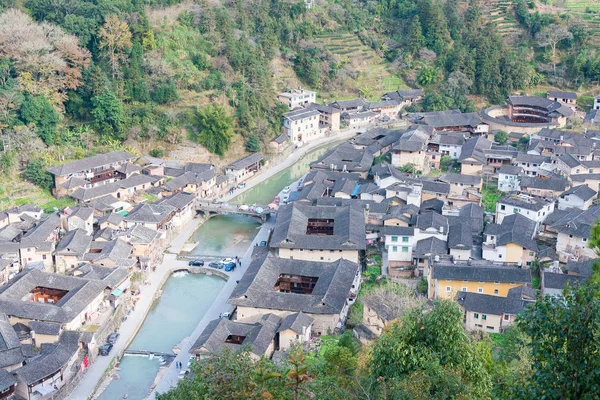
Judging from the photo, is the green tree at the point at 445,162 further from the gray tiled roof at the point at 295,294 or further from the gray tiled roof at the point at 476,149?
the gray tiled roof at the point at 295,294

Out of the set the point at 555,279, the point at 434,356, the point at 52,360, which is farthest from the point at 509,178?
the point at 52,360

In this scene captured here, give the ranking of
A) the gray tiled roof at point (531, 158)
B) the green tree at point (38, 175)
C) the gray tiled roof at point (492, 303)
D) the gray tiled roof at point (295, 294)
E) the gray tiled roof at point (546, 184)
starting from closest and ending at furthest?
the gray tiled roof at point (492, 303)
the gray tiled roof at point (295, 294)
the gray tiled roof at point (546, 184)
the green tree at point (38, 175)
the gray tiled roof at point (531, 158)

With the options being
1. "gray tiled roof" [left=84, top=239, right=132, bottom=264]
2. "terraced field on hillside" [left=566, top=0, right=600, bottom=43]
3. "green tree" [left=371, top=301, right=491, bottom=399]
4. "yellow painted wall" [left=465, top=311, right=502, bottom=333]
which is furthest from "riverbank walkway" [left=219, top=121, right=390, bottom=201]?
"green tree" [left=371, top=301, right=491, bottom=399]

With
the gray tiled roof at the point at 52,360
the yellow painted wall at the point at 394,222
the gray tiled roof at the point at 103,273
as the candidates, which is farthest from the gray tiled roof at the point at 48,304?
the yellow painted wall at the point at 394,222

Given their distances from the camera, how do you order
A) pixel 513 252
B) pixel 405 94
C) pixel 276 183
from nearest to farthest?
pixel 513 252 → pixel 276 183 → pixel 405 94

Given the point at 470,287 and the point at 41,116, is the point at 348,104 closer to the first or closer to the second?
the point at 41,116

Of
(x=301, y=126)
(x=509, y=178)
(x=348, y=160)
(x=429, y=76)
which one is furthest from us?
(x=429, y=76)
